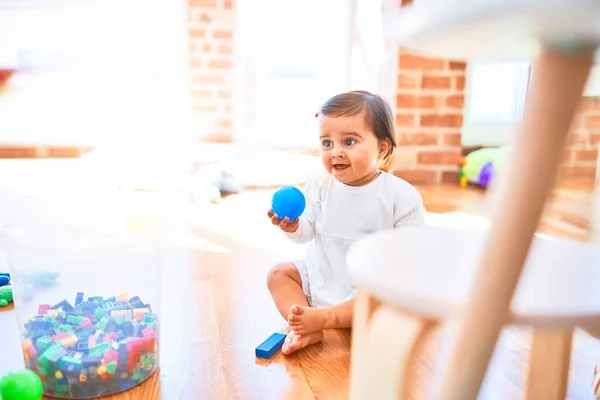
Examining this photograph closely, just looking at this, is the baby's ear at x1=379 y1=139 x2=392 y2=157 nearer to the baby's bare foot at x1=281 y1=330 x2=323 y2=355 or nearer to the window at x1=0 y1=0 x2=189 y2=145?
the baby's bare foot at x1=281 y1=330 x2=323 y2=355

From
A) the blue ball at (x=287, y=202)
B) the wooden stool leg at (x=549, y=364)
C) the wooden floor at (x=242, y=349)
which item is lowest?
the wooden floor at (x=242, y=349)

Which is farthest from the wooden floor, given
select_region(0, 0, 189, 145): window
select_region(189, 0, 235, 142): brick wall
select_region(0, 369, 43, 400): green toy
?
select_region(0, 0, 189, 145): window

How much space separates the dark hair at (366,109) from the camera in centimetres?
113

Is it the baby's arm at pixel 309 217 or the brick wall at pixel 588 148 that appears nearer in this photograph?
the baby's arm at pixel 309 217

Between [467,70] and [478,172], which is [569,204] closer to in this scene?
[478,172]

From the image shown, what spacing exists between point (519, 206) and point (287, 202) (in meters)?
0.73

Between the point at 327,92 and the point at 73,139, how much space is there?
4.50 feet

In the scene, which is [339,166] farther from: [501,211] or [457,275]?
[501,211]

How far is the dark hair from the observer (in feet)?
3.71

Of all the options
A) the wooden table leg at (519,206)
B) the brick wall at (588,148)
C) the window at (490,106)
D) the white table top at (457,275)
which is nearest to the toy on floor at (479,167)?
the window at (490,106)

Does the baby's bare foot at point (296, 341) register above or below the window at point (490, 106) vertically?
below

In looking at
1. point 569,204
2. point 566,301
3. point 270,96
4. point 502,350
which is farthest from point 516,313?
point 270,96

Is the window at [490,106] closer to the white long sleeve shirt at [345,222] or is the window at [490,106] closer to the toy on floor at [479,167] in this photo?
the toy on floor at [479,167]

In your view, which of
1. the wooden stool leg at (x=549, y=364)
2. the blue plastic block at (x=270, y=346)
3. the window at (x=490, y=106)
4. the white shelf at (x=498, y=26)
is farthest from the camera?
the window at (x=490, y=106)
